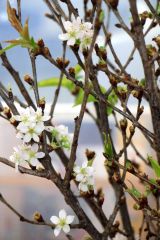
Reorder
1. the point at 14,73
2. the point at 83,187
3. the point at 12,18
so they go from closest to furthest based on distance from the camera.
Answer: the point at 12,18, the point at 83,187, the point at 14,73

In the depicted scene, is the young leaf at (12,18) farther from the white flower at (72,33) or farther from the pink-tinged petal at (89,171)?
the pink-tinged petal at (89,171)

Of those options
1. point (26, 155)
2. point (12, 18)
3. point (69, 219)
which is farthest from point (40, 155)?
point (12, 18)

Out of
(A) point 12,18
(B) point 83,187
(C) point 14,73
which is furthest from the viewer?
(C) point 14,73

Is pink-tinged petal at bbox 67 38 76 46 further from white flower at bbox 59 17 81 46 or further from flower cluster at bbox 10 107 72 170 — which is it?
flower cluster at bbox 10 107 72 170

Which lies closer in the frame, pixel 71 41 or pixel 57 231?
pixel 71 41

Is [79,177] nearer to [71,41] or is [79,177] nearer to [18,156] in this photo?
[18,156]

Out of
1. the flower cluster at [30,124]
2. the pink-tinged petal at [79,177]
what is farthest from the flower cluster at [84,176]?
the flower cluster at [30,124]

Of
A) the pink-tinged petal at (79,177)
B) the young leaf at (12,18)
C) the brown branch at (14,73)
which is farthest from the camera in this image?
the brown branch at (14,73)

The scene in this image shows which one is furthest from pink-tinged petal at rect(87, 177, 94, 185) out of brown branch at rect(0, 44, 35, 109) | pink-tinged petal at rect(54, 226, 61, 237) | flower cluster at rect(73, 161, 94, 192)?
brown branch at rect(0, 44, 35, 109)
